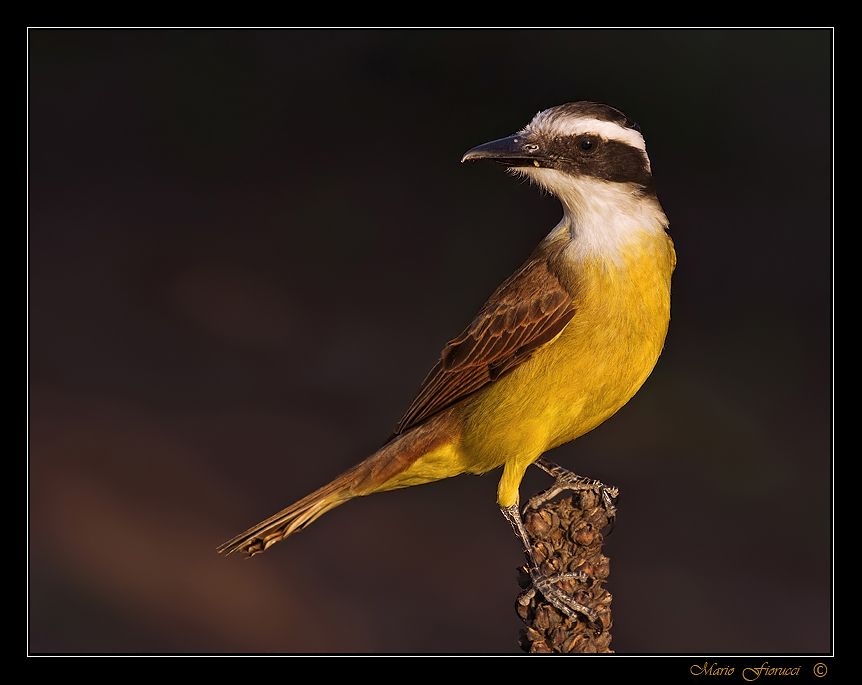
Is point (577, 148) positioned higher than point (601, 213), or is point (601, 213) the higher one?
point (577, 148)

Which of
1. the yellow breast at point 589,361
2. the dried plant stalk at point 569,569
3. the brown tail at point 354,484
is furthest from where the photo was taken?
the brown tail at point 354,484

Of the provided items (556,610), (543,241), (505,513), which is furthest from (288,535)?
(543,241)

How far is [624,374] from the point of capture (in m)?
5.63

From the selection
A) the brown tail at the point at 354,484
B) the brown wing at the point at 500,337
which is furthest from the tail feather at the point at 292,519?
the brown wing at the point at 500,337

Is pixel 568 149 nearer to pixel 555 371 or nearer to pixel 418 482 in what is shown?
pixel 555 371

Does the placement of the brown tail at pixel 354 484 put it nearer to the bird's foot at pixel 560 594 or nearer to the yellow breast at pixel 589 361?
the yellow breast at pixel 589 361

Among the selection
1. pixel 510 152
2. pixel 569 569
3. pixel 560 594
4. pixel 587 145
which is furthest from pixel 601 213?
pixel 560 594

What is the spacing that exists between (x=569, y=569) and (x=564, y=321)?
125 cm

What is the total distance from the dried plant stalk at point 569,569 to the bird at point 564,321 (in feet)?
0.50

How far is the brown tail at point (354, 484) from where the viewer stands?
5.95 m

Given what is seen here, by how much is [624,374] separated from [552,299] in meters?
0.54

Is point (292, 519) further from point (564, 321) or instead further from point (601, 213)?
point (601, 213)

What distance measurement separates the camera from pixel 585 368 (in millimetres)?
5594

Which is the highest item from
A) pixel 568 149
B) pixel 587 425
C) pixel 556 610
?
pixel 568 149
